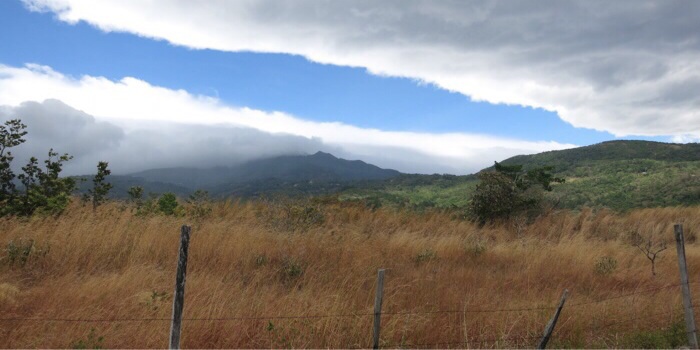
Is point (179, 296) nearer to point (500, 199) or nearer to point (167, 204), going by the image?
point (167, 204)

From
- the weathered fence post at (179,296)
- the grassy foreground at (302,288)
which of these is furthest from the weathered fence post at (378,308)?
the weathered fence post at (179,296)

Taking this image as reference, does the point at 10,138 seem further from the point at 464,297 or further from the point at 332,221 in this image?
the point at 464,297

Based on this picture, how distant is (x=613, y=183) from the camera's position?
4544cm

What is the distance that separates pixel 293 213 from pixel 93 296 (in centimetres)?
658

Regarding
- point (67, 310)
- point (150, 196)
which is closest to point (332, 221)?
point (150, 196)

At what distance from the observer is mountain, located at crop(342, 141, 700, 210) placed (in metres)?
30.5

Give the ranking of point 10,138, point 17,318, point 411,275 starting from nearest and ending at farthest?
point 17,318
point 411,275
point 10,138

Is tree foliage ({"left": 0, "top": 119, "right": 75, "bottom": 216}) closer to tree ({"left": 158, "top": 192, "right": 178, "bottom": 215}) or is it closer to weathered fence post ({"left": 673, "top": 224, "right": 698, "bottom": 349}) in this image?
tree ({"left": 158, "top": 192, "right": 178, "bottom": 215})

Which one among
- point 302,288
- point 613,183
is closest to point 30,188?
point 302,288

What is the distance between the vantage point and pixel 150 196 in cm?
1235

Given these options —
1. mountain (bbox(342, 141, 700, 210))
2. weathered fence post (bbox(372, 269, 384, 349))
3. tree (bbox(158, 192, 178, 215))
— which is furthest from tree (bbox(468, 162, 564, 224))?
weathered fence post (bbox(372, 269, 384, 349))

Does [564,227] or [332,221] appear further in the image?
[564,227]

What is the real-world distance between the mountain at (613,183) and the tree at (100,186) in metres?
11.1

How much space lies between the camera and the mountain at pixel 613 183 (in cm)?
3045
